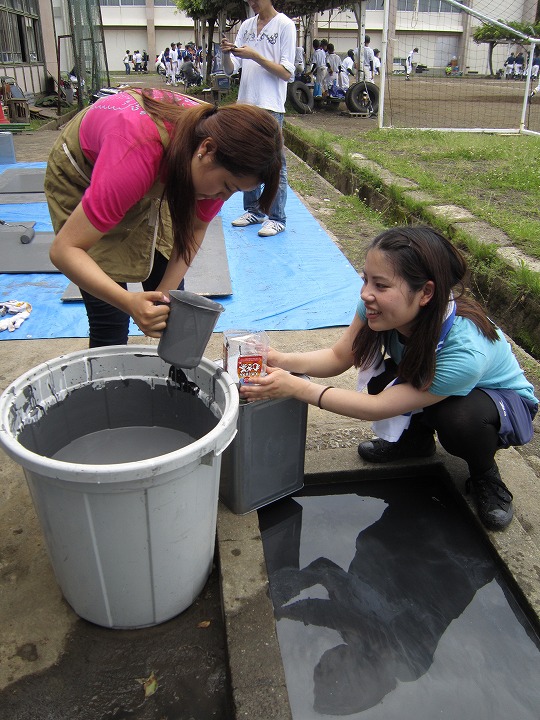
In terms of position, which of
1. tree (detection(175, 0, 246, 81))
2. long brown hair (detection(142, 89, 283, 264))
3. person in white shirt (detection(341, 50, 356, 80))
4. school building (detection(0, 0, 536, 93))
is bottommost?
long brown hair (detection(142, 89, 283, 264))

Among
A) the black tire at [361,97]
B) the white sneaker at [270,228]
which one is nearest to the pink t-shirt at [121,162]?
the white sneaker at [270,228]

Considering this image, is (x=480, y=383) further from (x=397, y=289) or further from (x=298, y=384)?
(x=298, y=384)

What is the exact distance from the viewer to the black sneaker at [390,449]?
2150mm

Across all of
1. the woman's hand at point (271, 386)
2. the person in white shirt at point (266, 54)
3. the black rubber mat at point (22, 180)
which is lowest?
the black rubber mat at point (22, 180)

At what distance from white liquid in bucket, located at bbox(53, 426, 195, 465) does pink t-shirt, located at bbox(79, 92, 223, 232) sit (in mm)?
662

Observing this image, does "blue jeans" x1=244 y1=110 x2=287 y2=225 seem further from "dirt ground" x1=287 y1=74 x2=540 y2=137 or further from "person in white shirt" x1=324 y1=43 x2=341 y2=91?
"person in white shirt" x1=324 y1=43 x2=341 y2=91

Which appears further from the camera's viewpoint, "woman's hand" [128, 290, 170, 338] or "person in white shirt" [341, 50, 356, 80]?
"person in white shirt" [341, 50, 356, 80]

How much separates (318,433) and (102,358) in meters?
0.99

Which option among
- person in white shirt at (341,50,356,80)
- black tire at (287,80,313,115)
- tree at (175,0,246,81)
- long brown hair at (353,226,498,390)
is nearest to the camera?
long brown hair at (353,226,498,390)

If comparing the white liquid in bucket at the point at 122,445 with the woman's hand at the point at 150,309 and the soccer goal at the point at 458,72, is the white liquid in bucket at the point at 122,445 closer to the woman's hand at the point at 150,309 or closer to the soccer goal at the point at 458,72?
the woman's hand at the point at 150,309

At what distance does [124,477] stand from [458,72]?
39875mm

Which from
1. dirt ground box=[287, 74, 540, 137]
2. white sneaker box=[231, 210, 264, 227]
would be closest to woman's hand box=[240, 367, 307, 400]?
white sneaker box=[231, 210, 264, 227]

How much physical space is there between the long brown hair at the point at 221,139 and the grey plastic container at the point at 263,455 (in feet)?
2.15

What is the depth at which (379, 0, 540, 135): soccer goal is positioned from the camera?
33.4 feet
